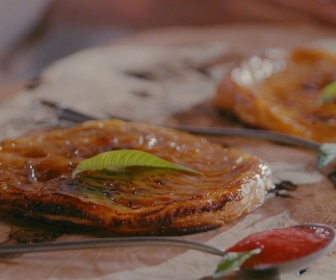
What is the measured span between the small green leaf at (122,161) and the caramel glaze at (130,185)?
37 mm

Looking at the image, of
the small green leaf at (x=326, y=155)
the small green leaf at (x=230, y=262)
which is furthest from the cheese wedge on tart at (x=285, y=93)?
the small green leaf at (x=230, y=262)

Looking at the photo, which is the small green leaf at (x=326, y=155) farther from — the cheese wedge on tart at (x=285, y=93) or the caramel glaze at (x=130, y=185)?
the cheese wedge on tart at (x=285, y=93)

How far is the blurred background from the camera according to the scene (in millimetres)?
4977

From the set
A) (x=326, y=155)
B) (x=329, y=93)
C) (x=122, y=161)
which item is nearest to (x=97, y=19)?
(x=329, y=93)

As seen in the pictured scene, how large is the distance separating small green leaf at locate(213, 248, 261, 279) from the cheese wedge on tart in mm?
1229

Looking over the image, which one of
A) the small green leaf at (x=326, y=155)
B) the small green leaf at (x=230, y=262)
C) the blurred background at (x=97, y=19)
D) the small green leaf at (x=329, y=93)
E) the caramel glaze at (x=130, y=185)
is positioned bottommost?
the small green leaf at (x=230, y=262)

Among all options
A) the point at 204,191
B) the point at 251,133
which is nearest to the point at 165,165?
the point at 204,191

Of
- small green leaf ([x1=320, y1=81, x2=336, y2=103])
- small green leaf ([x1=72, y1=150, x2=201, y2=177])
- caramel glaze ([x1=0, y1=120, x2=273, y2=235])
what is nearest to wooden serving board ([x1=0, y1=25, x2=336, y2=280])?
caramel glaze ([x1=0, y1=120, x2=273, y2=235])

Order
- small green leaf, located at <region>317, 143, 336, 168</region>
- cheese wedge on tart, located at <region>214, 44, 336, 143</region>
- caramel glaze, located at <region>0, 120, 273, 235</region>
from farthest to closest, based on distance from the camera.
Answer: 1. cheese wedge on tart, located at <region>214, 44, 336, 143</region>
2. small green leaf, located at <region>317, 143, 336, 168</region>
3. caramel glaze, located at <region>0, 120, 273, 235</region>

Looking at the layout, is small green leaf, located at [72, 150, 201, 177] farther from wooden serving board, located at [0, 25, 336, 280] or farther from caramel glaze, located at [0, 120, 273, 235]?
wooden serving board, located at [0, 25, 336, 280]

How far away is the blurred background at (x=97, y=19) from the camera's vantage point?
4.98 meters

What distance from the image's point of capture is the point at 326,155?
2541 millimetres

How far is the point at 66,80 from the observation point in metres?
3.52

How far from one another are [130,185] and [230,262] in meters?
0.51
